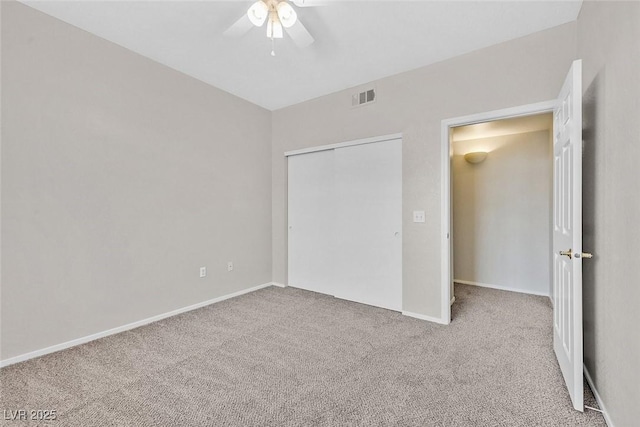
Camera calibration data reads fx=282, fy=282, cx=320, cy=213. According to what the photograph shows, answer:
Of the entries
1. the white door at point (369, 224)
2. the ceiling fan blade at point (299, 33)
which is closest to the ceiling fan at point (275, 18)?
the ceiling fan blade at point (299, 33)

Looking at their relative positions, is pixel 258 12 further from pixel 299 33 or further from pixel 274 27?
pixel 299 33

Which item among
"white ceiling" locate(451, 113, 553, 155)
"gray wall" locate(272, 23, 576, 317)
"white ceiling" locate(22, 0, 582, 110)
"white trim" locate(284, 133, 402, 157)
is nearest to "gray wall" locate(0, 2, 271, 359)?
"white ceiling" locate(22, 0, 582, 110)

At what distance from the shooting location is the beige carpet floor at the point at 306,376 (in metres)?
1.57

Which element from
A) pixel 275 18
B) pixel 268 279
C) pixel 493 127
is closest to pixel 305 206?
pixel 268 279

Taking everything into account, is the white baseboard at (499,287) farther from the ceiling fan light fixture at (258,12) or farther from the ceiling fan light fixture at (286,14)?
the ceiling fan light fixture at (258,12)

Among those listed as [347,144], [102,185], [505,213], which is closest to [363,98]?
[347,144]

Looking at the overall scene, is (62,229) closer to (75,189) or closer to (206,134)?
(75,189)

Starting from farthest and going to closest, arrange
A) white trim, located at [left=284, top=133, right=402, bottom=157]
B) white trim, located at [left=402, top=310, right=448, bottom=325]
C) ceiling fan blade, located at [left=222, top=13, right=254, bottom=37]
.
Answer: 1. white trim, located at [left=284, top=133, right=402, bottom=157]
2. white trim, located at [left=402, top=310, right=448, bottom=325]
3. ceiling fan blade, located at [left=222, top=13, right=254, bottom=37]

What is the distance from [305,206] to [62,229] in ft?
8.53

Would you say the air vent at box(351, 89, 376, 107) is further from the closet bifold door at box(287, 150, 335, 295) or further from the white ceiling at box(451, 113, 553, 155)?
the white ceiling at box(451, 113, 553, 155)

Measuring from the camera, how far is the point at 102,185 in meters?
2.52

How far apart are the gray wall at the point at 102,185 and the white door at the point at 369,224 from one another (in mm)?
1425

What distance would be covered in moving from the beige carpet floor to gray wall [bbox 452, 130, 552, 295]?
46.1 inches

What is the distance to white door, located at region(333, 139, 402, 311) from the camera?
10.5 feet
